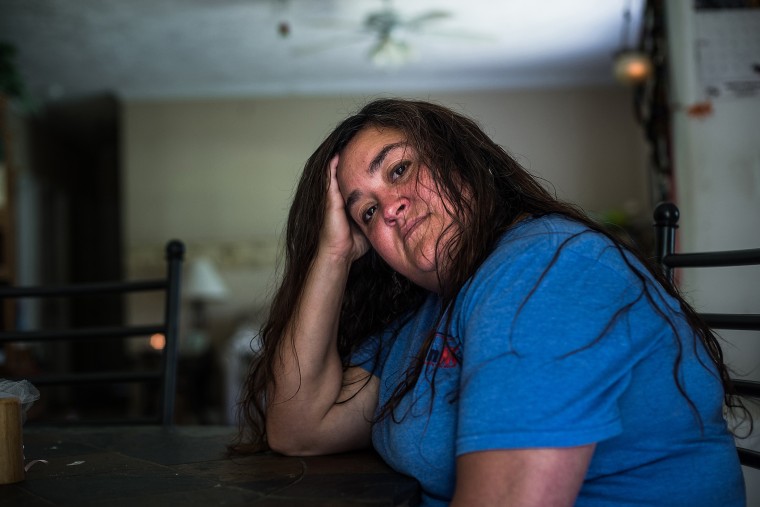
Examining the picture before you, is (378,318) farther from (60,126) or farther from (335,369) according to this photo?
(60,126)

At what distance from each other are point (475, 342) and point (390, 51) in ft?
15.4

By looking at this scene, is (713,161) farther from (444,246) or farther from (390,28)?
(390,28)

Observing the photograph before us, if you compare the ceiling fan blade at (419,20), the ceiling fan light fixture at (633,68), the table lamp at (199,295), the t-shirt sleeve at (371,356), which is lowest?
the table lamp at (199,295)

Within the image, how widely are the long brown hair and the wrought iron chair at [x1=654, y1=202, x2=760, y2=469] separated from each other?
0.18 ft

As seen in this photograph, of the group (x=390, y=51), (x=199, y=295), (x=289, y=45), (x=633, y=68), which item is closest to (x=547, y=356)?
(x=633, y=68)

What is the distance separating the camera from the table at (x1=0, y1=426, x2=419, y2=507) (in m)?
0.88

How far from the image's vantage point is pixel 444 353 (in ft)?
3.21

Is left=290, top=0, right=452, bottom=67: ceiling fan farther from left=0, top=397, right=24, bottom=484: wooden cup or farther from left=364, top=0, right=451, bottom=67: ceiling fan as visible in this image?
left=0, top=397, right=24, bottom=484: wooden cup

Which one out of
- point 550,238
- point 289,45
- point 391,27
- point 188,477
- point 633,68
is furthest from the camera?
point 289,45

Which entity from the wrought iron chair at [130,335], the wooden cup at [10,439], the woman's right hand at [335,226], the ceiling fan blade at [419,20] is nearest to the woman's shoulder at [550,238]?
the woman's right hand at [335,226]

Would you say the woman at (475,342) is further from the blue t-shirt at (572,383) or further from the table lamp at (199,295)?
the table lamp at (199,295)

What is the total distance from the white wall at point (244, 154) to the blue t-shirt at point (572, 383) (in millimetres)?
6434

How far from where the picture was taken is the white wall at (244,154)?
7309 millimetres

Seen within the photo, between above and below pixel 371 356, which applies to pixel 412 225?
above
